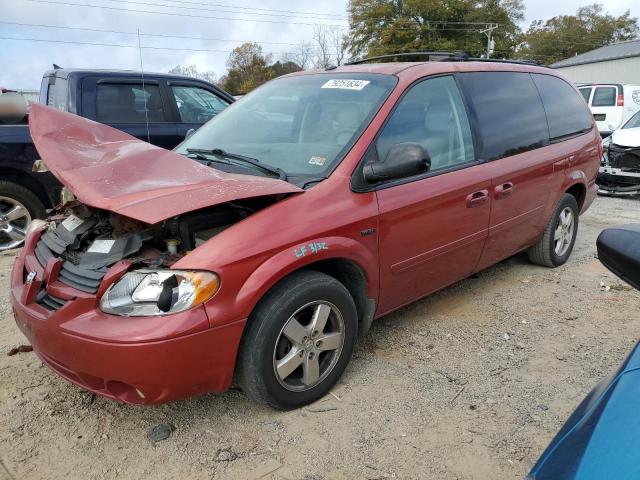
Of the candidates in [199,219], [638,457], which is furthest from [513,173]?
[638,457]

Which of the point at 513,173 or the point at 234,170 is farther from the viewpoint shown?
the point at 513,173

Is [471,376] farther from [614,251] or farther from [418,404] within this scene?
[614,251]

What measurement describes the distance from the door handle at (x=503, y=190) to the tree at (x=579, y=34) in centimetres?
5888

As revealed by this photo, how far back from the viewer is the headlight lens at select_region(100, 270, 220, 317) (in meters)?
2.23

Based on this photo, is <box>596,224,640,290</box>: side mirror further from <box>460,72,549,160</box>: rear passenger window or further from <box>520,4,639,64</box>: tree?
<box>520,4,639,64</box>: tree

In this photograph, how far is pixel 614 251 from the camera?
4.93 feet

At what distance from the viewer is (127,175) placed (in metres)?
2.58

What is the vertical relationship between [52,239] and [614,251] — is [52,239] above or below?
below

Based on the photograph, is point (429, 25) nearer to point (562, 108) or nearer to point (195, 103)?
point (195, 103)

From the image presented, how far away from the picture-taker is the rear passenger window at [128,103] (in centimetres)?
581

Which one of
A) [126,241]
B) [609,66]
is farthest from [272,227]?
[609,66]

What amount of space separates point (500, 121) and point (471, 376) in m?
1.89

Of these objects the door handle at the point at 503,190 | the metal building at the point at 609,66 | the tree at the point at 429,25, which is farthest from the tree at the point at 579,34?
the door handle at the point at 503,190

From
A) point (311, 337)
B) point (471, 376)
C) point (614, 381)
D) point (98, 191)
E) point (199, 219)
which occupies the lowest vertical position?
point (471, 376)
